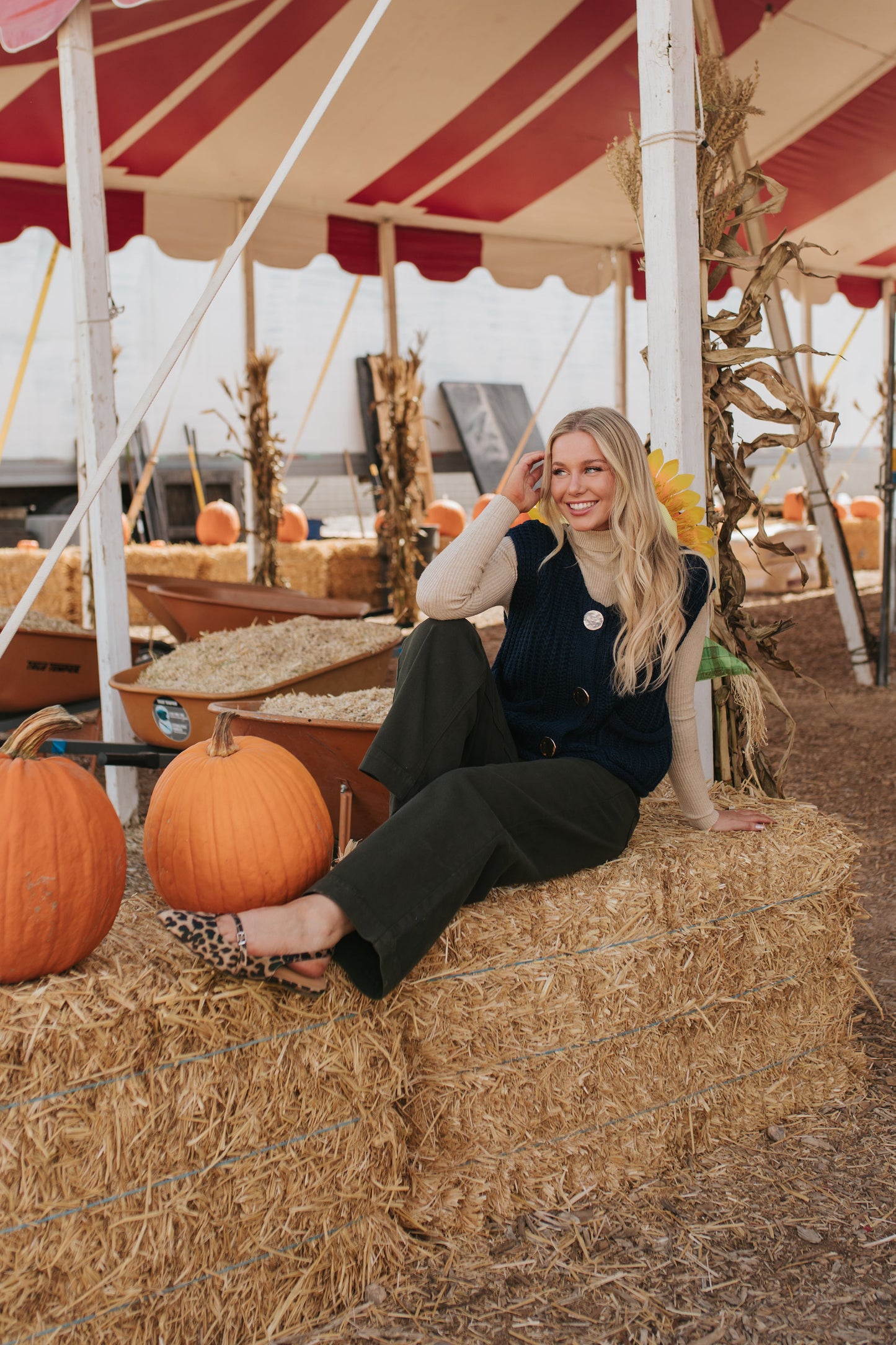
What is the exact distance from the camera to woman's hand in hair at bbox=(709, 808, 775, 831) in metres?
1.73

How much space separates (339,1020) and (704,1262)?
0.55 metres

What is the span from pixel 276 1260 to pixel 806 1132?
83 centimetres

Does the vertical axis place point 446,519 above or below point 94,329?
below

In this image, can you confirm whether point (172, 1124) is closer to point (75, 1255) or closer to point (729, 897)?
point (75, 1255)

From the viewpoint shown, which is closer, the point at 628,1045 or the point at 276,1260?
the point at 276,1260

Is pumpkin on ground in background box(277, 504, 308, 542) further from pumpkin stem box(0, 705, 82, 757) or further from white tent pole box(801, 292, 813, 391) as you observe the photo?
pumpkin stem box(0, 705, 82, 757)

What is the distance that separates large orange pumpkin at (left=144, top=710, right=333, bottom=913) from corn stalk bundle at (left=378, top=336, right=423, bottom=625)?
4.82 meters

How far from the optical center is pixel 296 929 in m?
1.24

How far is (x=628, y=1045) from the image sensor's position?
1521mm

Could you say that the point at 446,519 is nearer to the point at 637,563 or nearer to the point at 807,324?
the point at 807,324

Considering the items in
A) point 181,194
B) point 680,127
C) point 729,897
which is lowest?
point 729,897

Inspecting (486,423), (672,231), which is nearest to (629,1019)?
(672,231)

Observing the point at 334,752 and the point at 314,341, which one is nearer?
the point at 334,752

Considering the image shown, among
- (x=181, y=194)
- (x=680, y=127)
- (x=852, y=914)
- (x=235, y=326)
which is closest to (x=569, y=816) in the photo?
(x=852, y=914)
